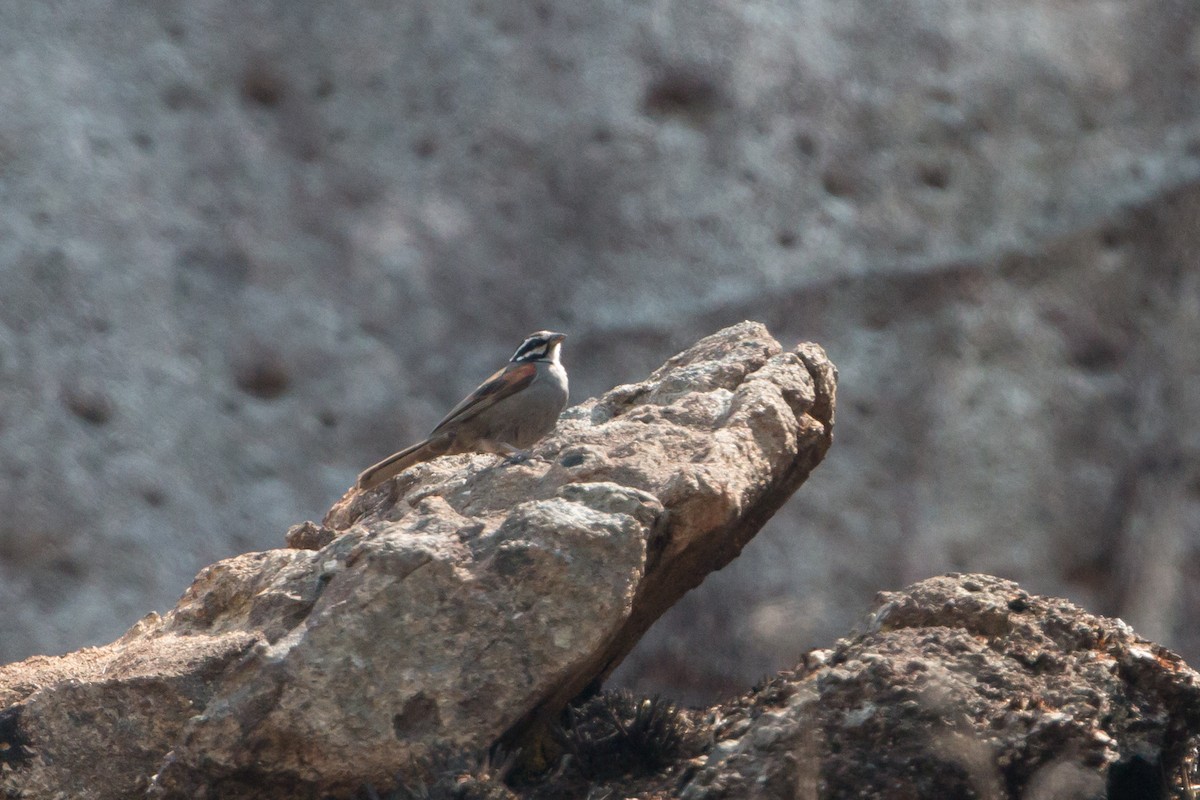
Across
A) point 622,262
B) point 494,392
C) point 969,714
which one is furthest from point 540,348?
point 622,262

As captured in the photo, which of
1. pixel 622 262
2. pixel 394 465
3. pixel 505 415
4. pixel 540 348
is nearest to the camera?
pixel 394 465

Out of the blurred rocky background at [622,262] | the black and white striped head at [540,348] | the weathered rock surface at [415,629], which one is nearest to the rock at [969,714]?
the weathered rock surface at [415,629]

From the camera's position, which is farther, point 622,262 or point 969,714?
point 622,262

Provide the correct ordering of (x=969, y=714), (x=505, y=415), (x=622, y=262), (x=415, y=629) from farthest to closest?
(x=622, y=262) < (x=505, y=415) < (x=415, y=629) < (x=969, y=714)

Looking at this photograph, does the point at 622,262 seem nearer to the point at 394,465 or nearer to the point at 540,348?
the point at 540,348

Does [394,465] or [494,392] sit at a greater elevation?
[494,392]

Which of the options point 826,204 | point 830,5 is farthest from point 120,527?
point 830,5

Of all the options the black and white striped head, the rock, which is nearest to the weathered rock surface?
the rock
